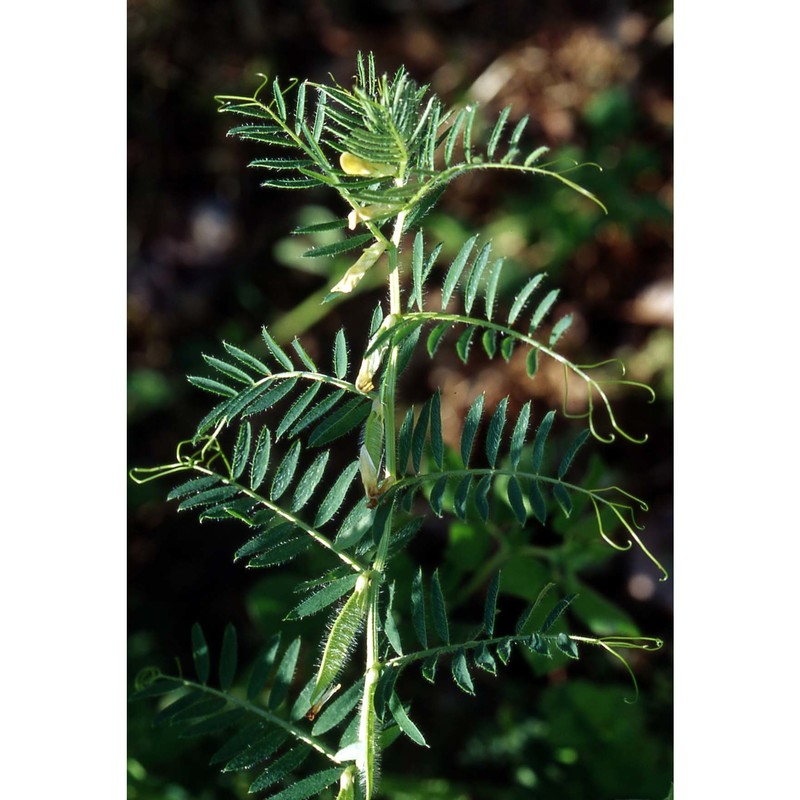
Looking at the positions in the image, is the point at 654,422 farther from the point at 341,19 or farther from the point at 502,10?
the point at 341,19

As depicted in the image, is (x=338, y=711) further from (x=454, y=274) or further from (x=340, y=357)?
(x=454, y=274)

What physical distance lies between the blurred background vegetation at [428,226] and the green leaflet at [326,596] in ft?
3.33

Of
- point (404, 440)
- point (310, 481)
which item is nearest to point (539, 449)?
point (404, 440)

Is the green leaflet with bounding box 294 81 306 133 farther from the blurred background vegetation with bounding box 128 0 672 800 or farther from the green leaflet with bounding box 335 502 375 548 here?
the blurred background vegetation with bounding box 128 0 672 800

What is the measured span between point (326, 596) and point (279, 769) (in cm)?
22

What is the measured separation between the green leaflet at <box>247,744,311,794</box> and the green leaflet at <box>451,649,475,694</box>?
249 millimetres

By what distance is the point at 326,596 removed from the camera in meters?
1.01

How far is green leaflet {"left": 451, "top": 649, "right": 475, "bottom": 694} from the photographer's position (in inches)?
37.5

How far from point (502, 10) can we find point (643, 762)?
2.01 metres

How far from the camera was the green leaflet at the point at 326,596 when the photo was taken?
996mm

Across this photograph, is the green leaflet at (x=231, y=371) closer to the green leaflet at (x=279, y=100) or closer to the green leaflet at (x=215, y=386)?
A: the green leaflet at (x=215, y=386)

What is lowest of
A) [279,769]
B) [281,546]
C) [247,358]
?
[279,769]
